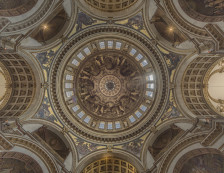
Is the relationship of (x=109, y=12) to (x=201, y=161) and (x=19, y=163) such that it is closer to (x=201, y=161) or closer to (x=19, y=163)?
(x=201, y=161)

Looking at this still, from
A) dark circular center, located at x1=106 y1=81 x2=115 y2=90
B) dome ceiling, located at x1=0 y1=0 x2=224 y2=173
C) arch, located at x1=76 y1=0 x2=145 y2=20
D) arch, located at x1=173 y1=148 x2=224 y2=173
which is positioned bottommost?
arch, located at x1=173 y1=148 x2=224 y2=173

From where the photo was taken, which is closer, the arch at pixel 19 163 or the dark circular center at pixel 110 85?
the arch at pixel 19 163

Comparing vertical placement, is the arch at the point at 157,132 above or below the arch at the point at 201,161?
above

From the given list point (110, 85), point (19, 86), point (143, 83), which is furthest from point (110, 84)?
point (19, 86)

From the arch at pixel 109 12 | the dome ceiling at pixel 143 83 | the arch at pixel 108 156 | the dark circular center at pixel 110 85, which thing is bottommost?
the arch at pixel 108 156

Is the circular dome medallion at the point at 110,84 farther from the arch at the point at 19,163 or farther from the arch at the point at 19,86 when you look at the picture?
the arch at the point at 19,163

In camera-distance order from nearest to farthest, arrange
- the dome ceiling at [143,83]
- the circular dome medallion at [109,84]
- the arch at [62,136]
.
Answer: the dome ceiling at [143,83] < the arch at [62,136] < the circular dome medallion at [109,84]

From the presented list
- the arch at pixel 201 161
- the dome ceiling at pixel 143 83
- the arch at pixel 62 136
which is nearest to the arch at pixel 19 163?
the dome ceiling at pixel 143 83

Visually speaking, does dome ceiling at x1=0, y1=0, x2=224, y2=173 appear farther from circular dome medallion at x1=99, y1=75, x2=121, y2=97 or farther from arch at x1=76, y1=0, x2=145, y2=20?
circular dome medallion at x1=99, y1=75, x2=121, y2=97

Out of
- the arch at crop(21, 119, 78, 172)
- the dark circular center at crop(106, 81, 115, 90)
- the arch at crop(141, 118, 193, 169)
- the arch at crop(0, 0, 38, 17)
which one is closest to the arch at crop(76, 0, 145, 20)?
the arch at crop(0, 0, 38, 17)

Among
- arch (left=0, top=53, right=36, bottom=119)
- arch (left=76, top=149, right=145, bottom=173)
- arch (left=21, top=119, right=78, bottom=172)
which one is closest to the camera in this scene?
arch (left=0, top=53, right=36, bottom=119)

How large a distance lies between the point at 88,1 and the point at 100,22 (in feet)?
9.89

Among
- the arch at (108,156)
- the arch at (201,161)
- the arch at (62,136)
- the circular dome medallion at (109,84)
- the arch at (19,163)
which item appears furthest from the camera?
the arch at (108,156)

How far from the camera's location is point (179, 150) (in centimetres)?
1780
